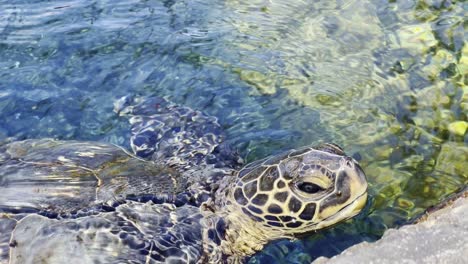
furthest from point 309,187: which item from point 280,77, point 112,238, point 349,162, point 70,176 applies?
point 280,77

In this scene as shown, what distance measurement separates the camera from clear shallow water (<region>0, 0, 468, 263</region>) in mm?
4629

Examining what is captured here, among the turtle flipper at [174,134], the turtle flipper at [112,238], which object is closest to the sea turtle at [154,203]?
the turtle flipper at [112,238]

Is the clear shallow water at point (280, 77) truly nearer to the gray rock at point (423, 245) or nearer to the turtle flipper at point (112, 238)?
the turtle flipper at point (112, 238)

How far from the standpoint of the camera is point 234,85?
19.0 ft

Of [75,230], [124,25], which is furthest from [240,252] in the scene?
[124,25]

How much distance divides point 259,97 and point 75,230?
8.50 ft

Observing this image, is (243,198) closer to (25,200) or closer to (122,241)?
(122,241)

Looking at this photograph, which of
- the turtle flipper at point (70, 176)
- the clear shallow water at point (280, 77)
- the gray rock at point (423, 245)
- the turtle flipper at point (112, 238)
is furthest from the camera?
the clear shallow water at point (280, 77)

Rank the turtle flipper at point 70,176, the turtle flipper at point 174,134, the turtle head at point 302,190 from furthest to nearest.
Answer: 1. the turtle flipper at point 174,134
2. the turtle flipper at point 70,176
3. the turtle head at point 302,190

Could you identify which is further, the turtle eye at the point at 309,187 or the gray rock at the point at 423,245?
the turtle eye at the point at 309,187

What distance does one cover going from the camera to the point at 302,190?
3.79 m

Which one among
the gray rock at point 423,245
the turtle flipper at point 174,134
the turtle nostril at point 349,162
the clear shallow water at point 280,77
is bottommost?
the turtle flipper at point 174,134

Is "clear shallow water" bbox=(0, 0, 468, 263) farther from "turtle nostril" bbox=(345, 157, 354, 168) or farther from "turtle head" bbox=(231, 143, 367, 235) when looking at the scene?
"turtle nostril" bbox=(345, 157, 354, 168)

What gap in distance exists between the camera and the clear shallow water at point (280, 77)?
463cm
